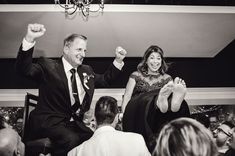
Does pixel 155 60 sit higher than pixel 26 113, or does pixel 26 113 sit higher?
pixel 155 60

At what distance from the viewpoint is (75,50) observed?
2.83 metres

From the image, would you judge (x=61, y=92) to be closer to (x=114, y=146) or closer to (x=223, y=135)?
(x=114, y=146)

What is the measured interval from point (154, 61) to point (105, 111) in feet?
3.89

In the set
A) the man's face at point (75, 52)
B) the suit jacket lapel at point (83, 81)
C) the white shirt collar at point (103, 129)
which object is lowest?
the white shirt collar at point (103, 129)

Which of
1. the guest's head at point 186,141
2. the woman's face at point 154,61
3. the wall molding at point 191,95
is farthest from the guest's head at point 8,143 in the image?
the wall molding at point 191,95

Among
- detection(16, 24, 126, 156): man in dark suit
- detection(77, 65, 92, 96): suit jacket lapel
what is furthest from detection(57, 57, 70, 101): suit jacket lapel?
detection(77, 65, 92, 96): suit jacket lapel

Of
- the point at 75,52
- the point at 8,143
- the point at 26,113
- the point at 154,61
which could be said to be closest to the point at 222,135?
the point at 154,61

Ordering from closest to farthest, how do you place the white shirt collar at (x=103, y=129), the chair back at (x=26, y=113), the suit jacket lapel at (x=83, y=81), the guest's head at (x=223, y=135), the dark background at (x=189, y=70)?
the white shirt collar at (x=103, y=129)
the chair back at (x=26, y=113)
the suit jacket lapel at (x=83, y=81)
the guest's head at (x=223, y=135)
the dark background at (x=189, y=70)

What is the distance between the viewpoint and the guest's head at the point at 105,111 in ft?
7.25

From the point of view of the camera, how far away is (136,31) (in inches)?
211

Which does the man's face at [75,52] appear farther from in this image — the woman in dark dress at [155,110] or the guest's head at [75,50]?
the woman in dark dress at [155,110]

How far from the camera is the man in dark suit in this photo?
2.47 meters

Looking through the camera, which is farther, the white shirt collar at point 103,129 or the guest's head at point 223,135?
the guest's head at point 223,135

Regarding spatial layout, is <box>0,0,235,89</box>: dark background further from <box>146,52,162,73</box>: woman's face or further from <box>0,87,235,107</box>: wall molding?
<box>146,52,162,73</box>: woman's face
